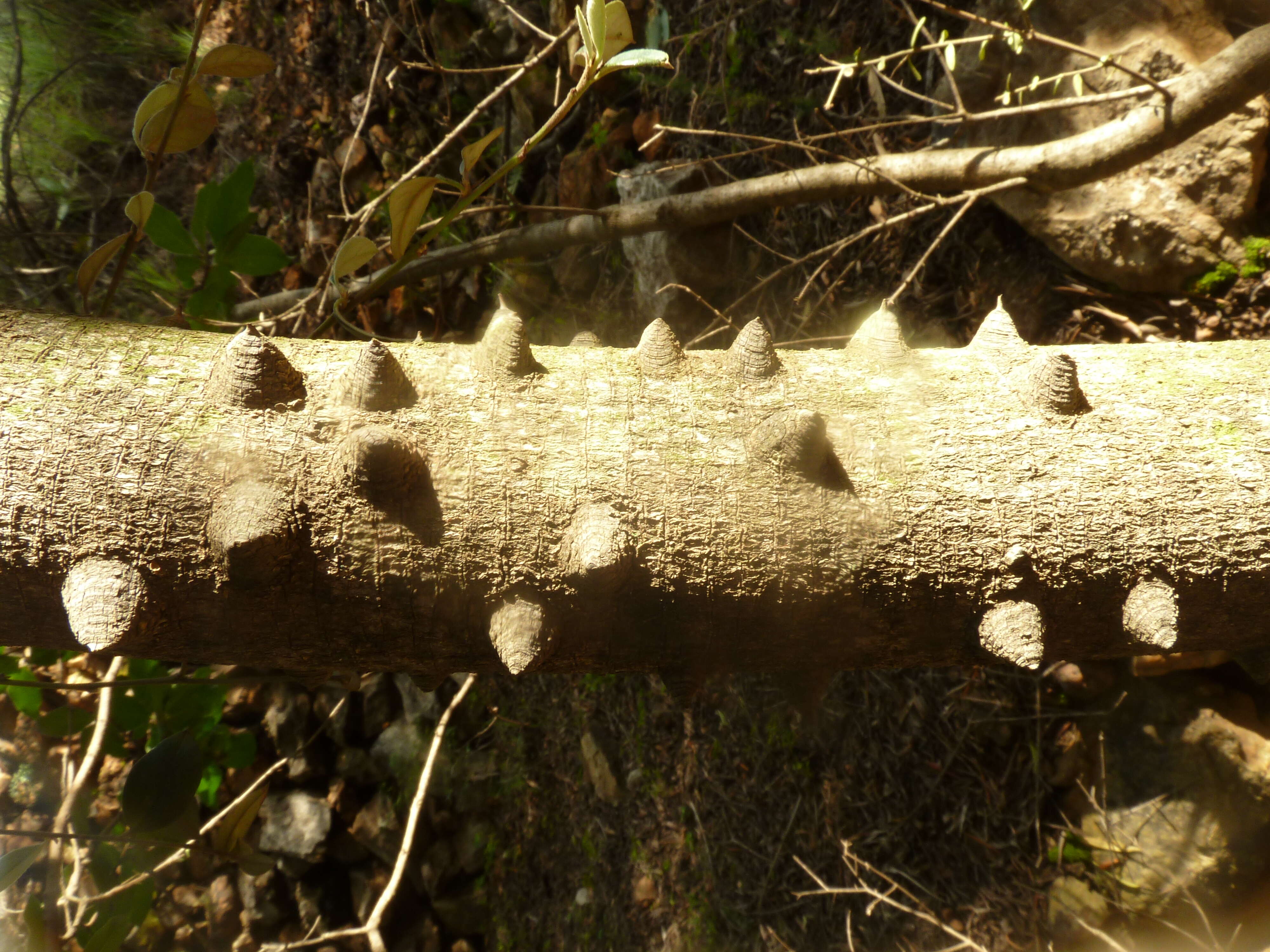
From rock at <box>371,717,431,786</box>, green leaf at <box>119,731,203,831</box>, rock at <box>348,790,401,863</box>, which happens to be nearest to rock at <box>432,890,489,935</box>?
rock at <box>348,790,401,863</box>

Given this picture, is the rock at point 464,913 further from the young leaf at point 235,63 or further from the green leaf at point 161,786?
the young leaf at point 235,63

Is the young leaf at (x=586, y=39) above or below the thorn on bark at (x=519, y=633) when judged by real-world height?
above

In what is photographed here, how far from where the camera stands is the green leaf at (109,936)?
4.77ft

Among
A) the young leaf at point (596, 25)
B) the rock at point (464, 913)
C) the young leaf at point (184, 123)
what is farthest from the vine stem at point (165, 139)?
the rock at point (464, 913)

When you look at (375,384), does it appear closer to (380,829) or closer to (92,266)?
(92,266)

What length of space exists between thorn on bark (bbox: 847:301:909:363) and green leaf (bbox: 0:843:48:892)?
1.54 metres

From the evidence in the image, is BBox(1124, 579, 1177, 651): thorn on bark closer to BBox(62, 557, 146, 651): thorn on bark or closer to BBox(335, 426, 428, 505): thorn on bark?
BBox(335, 426, 428, 505): thorn on bark

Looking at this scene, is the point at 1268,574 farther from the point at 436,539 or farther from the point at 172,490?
the point at 172,490

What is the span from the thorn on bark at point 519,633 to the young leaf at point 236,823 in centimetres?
88

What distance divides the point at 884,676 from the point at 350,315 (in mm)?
2369

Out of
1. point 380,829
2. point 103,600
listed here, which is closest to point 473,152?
point 103,600

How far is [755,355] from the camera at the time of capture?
3.35 feet

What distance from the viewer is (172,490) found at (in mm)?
880

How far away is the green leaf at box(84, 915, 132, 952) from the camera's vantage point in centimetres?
145
